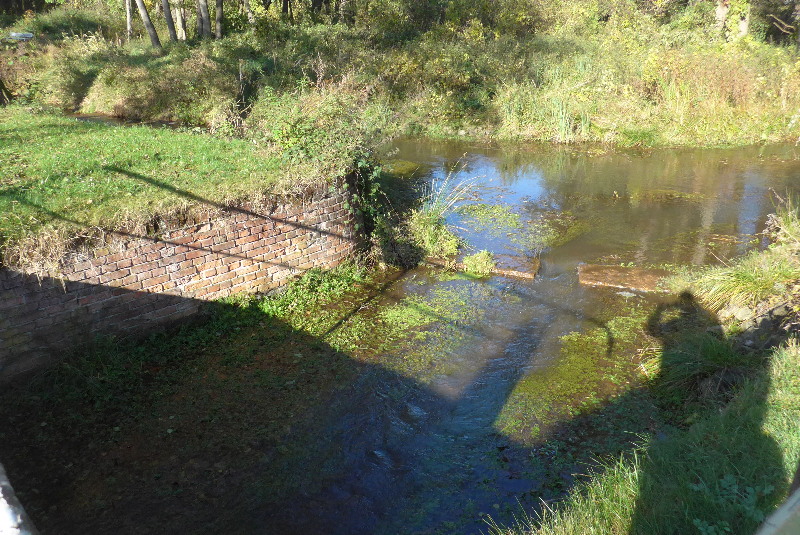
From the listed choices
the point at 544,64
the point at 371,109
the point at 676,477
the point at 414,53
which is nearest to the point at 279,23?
the point at 414,53

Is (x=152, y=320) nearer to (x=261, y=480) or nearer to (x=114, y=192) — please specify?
(x=114, y=192)

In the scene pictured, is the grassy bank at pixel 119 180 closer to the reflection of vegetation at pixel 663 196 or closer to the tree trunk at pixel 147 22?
the reflection of vegetation at pixel 663 196

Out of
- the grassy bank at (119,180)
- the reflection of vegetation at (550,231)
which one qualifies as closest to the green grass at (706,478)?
the grassy bank at (119,180)

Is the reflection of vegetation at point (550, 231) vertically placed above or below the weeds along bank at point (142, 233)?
below

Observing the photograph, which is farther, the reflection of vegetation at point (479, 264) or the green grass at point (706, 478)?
the reflection of vegetation at point (479, 264)

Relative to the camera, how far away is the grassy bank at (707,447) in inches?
126

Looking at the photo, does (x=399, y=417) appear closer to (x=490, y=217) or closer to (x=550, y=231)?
(x=550, y=231)

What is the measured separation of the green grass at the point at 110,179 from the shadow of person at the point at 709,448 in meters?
4.44

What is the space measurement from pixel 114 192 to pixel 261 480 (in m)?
3.54

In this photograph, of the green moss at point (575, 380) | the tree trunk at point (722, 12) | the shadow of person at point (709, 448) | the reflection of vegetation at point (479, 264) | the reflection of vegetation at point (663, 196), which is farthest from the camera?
the tree trunk at point (722, 12)

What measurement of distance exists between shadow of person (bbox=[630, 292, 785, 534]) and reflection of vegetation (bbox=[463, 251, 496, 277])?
2361 millimetres

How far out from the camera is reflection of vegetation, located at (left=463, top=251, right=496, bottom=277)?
7.47m

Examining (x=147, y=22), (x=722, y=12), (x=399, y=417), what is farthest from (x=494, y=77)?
(x=399, y=417)

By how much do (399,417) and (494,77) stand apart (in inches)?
574
